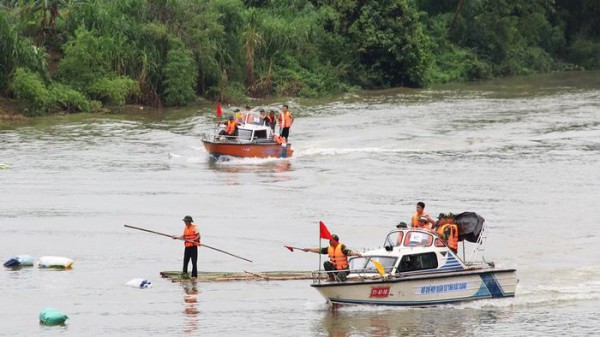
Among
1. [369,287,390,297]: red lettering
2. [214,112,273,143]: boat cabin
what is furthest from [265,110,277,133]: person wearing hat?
[369,287,390,297]: red lettering

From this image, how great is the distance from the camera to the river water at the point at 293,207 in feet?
74.4

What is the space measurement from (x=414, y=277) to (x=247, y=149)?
769 inches

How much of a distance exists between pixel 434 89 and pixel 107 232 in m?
39.5

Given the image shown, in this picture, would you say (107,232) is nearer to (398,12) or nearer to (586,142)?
(586,142)

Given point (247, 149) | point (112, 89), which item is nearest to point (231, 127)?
point (247, 149)

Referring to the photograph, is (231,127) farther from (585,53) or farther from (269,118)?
(585,53)

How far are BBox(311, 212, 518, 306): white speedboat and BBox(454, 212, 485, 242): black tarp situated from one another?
786 mm

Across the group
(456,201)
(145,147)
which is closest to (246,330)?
(456,201)

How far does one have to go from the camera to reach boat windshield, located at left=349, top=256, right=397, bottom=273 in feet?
75.1

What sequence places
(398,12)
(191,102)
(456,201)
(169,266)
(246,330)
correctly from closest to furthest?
(246,330)
(169,266)
(456,201)
(191,102)
(398,12)

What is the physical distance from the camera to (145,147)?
4453 cm

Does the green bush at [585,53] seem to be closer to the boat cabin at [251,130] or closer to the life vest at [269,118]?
the life vest at [269,118]

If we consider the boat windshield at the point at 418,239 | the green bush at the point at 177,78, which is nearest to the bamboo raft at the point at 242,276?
the boat windshield at the point at 418,239

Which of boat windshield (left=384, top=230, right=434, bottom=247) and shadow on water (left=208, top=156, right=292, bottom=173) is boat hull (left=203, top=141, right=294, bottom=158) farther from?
boat windshield (left=384, top=230, right=434, bottom=247)
